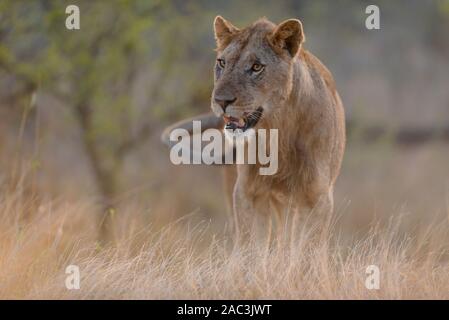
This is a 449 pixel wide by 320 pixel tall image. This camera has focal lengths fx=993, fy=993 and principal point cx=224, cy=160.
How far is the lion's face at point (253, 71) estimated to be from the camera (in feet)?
23.6

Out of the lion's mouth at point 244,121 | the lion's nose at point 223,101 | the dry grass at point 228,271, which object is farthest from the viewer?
the lion's mouth at point 244,121

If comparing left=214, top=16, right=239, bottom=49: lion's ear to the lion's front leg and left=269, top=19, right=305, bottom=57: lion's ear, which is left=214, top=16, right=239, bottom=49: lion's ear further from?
the lion's front leg

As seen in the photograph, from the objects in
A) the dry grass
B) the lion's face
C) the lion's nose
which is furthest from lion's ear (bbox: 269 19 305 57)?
the dry grass

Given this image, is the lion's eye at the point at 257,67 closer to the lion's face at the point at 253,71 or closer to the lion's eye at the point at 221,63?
the lion's face at the point at 253,71

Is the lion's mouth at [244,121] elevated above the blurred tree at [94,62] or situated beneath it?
situated beneath

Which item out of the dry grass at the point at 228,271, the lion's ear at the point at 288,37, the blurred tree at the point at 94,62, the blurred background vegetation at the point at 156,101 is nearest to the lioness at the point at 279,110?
the lion's ear at the point at 288,37

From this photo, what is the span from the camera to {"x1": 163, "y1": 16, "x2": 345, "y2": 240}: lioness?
7297mm

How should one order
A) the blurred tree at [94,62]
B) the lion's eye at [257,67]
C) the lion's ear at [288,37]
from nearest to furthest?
the lion's eye at [257,67], the lion's ear at [288,37], the blurred tree at [94,62]

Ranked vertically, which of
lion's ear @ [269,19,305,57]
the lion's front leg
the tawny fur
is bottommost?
the lion's front leg

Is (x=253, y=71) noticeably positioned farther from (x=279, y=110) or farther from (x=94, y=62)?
(x=94, y=62)

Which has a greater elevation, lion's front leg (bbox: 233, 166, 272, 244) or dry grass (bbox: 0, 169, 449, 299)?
lion's front leg (bbox: 233, 166, 272, 244)

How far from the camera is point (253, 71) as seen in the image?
290 inches

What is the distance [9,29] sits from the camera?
13.1 m

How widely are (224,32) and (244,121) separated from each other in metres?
0.87
